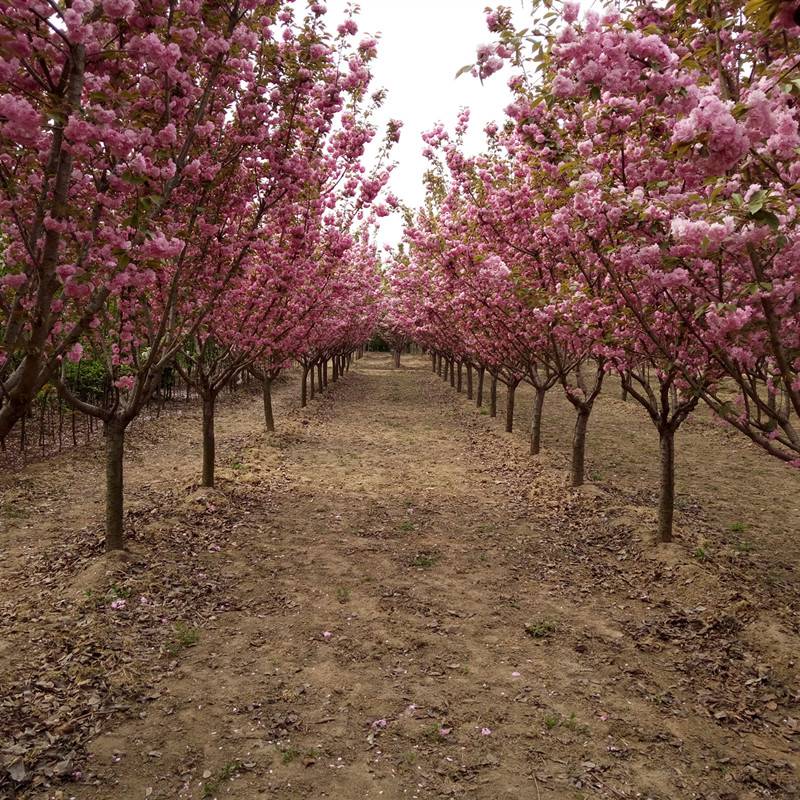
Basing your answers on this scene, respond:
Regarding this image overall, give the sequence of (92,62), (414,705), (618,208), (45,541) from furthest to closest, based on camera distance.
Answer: (45,541), (414,705), (618,208), (92,62)

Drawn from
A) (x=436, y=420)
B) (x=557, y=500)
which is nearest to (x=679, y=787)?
(x=557, y=500)

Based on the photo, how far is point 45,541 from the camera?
29.9ft

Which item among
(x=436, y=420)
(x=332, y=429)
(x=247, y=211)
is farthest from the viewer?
(x=436, y=420)

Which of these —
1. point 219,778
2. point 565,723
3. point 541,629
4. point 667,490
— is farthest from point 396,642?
point 667,490

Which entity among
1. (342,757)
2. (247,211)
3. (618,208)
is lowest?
(342,757)

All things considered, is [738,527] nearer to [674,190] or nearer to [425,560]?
[425,560]

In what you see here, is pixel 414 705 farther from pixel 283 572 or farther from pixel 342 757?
pixel 283 572

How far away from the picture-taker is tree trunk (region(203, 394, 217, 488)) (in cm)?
1152

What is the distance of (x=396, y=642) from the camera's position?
649 centimetres

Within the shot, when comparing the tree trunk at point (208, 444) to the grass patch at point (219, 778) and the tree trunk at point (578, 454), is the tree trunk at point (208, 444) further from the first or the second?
the grass patch at point (219, 778)

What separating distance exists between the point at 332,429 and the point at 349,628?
1330cm

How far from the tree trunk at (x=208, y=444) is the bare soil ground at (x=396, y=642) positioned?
417 mm

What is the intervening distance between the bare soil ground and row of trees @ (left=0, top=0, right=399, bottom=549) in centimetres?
173

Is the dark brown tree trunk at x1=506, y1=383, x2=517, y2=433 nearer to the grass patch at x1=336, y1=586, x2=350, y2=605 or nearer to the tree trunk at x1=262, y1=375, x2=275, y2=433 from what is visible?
the tree trunk at x1=262, y1=375, x2=275, y2=433
